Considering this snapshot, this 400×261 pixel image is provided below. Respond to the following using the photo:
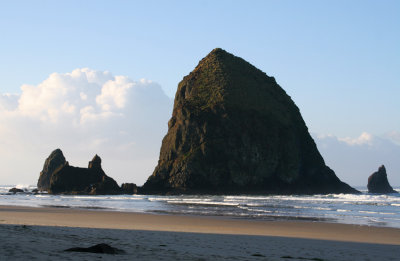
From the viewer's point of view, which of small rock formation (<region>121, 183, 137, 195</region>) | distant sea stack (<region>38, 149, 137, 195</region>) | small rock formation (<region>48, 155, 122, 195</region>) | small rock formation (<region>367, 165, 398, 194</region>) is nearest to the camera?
distant sea stack (<region>38, 149, 137, 195</region>)

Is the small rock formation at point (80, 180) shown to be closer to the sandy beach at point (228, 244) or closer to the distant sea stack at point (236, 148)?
the distant sea stack at point (236, 148)

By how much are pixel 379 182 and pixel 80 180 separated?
2892 inches

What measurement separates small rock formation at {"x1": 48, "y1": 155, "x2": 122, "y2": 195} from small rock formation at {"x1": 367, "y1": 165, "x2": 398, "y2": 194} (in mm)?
64847

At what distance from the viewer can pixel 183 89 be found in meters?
109

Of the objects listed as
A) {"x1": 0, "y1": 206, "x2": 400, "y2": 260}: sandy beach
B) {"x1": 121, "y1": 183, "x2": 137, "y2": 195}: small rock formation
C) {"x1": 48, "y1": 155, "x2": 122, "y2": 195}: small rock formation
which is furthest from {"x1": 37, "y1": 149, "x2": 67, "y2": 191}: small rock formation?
{"x1": 0, "y1": 206, "x2": 400, "y2": 260}: sandy beach

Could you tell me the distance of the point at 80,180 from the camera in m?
94.5

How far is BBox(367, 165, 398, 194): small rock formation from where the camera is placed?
10969 cm

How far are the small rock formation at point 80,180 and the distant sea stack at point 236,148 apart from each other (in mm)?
9363

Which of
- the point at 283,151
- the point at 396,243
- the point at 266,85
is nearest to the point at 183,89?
the point at 266,85

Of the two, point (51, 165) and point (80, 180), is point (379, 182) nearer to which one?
point (80, 180)

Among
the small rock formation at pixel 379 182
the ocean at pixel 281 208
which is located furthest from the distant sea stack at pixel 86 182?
the small rock formation at pixel 379 182

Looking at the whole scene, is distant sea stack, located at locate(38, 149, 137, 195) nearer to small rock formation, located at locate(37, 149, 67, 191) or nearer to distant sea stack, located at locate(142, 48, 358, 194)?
distant sea stack, located at locate(142, 48, 358, 194)

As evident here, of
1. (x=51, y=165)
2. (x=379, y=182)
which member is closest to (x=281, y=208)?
(x=379, y=182)

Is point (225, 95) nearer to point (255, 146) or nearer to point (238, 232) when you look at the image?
point (255, 146)
